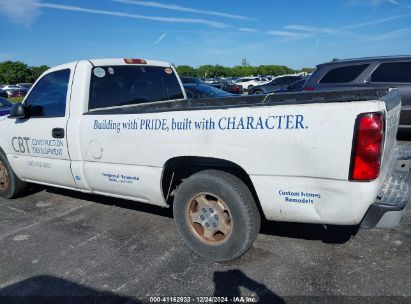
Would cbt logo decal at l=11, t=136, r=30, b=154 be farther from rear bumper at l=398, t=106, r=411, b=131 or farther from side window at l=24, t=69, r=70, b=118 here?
rear bumper at l=398, t=106, r=411, b=131

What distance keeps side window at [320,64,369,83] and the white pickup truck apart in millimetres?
3926

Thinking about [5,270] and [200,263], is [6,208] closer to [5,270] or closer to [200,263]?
[5,270]

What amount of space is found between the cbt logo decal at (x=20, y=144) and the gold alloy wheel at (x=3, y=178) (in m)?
0.57

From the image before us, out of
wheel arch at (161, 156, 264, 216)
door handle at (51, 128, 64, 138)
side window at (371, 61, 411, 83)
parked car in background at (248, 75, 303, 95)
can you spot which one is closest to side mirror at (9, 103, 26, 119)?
door handle at (51, 128, 64, 138)

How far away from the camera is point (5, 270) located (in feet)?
10.9

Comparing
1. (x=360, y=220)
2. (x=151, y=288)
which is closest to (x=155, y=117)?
(x=151, y=288)

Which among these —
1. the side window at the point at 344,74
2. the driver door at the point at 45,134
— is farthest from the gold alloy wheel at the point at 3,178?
the side window at the point at 344,74

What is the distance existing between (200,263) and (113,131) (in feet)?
5.02

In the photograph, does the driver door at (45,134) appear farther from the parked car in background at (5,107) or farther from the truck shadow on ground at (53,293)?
the parked car in background at (5,107)

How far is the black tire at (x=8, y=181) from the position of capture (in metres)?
5.10

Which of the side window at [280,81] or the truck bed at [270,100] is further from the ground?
the truck bed at [270,100]

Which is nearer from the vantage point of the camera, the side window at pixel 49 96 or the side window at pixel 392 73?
the side window at pixel 49 96

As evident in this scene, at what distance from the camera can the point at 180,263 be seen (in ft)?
10.8

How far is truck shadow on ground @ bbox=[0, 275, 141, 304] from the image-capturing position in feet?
9.22
